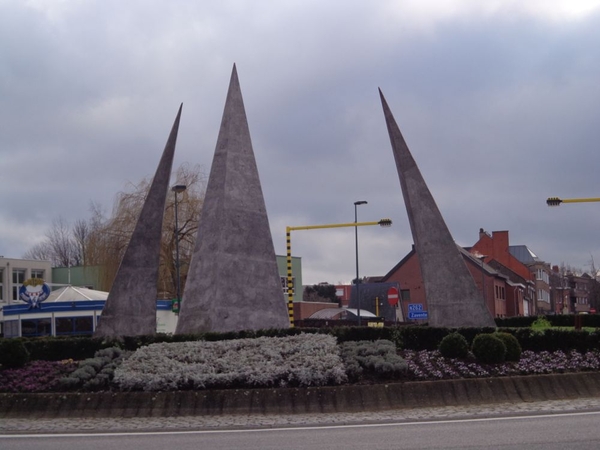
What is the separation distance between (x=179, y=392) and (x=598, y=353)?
370 inches

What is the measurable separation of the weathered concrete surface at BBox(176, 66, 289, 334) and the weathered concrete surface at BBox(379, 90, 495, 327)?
13.7ft

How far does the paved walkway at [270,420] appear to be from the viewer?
38.8 ft

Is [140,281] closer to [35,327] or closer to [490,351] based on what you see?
[490,351]

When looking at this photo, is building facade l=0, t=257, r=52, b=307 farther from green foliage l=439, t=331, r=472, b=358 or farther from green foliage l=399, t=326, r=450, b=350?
green foliage l=439, t=331, r=472, b=358

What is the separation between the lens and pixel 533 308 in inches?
3359

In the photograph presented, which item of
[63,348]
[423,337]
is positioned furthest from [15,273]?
[423,337]

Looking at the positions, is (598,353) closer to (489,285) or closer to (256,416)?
(256,416)

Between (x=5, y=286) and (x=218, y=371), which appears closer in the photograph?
(x=218, y=371)

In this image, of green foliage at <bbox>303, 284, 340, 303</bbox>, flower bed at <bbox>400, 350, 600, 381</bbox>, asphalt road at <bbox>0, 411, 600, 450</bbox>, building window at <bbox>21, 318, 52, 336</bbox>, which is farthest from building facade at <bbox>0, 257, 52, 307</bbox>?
asphalt road at <bbox>0, 411, 600, 450</bbox>

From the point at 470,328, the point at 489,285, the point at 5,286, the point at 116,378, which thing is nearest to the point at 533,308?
the point at 489,285

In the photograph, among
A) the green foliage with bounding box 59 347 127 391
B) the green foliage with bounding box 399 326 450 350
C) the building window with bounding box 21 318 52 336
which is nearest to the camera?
the green foliage with bounding box 59 347 127 391

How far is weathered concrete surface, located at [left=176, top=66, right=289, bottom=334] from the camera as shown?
19.6m

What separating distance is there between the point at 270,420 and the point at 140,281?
32.1ft

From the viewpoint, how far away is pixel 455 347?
1592cm
